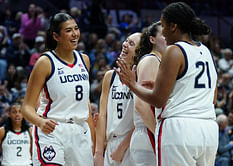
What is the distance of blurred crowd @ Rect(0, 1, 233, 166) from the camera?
1119cm

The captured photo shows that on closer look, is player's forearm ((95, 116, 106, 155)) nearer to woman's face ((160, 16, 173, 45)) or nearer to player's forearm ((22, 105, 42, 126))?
player's forearm ((22, 105, 42, 126))

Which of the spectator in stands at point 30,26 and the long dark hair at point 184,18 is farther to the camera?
the spectator in stands at point 30,26

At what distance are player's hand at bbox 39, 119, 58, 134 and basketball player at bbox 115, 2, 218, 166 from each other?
36.1 inches

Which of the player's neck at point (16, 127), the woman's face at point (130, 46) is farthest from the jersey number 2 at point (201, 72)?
the player's neck at point (16, 127)

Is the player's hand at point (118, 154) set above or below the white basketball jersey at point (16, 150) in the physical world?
above

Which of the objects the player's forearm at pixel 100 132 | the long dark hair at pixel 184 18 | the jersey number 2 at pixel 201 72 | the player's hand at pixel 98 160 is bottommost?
the player's hand at pixel 98 160

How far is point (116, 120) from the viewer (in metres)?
5.16

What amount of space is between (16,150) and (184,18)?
552 cm

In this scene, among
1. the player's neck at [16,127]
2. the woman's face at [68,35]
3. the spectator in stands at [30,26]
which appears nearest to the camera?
the woman's face at [68,35]

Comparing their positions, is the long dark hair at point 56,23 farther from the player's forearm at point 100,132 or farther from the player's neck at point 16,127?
the player's neck at point 16,127

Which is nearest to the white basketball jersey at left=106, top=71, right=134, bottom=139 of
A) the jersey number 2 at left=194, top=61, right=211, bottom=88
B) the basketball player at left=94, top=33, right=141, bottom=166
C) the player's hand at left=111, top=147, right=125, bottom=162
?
the basketball player at left=94, top=33, right=141, bottom=166

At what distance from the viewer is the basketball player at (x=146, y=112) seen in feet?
15.0

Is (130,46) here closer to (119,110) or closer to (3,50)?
(119,110)

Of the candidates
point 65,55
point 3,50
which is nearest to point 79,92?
point 65,55
